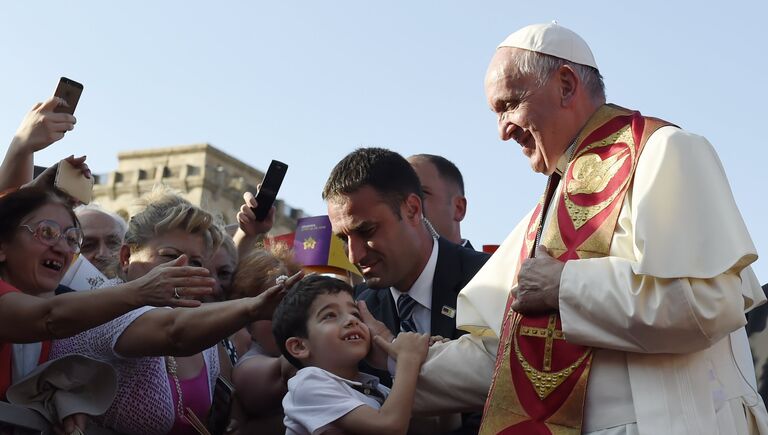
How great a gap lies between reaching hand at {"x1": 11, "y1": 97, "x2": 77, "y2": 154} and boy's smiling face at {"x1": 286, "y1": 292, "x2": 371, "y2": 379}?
1649 millimetres

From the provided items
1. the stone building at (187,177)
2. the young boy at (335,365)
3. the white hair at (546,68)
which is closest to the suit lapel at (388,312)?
the young boy at (335,365)

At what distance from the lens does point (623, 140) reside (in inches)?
165

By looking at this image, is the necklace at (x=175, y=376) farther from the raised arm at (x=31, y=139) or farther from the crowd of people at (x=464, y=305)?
the raised arm at (x=31, y=139)

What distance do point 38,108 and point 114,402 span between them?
1.68 meters

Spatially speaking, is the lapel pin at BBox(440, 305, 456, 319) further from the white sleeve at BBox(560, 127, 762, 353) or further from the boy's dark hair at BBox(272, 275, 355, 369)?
the white sleeve at BBox(560, 127, 762, 353)

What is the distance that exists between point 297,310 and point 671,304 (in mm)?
1580

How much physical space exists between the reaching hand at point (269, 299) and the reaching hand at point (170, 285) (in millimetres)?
228

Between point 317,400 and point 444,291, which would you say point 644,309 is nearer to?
point 317,400

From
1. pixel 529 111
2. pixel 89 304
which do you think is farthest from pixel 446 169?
pixel 89 304

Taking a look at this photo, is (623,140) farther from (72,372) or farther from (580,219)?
(72,372)

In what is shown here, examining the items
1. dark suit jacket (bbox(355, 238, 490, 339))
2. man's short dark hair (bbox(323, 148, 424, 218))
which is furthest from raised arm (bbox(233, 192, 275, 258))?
dark suit jacket (bbox(355, 238, 490, 339))

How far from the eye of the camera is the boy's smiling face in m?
4.44

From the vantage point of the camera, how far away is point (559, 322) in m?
3.95

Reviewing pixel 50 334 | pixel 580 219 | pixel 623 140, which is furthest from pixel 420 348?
pixel 50 334
